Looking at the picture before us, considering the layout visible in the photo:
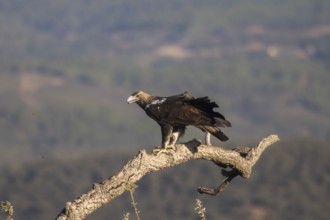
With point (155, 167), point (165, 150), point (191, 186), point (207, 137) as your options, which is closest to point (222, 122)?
point (207, 137)

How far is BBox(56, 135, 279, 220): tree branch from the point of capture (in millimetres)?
10352

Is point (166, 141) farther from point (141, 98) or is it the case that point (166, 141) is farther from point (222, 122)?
point (141, 98)

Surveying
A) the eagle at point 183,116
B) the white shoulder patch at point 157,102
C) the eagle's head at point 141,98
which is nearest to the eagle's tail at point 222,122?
the eagle at point 183,116

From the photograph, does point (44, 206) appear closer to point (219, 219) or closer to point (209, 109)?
point (219, 219)

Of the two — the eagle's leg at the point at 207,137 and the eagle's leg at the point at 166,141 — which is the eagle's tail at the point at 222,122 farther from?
the eagle's leg at the point at 166,141

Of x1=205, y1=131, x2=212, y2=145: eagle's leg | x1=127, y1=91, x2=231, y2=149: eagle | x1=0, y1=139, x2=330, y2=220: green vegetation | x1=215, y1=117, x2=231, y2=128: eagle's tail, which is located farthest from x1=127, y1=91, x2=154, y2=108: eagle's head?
x1=0, y1=139, x2=330, y2=220: green vegetation

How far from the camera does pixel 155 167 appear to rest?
11.7 m

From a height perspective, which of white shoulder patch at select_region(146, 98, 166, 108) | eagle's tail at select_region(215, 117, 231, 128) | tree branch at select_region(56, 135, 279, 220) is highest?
white shoulder patch at select_region(146, 98, 166, 108)

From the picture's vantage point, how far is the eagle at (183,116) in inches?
513

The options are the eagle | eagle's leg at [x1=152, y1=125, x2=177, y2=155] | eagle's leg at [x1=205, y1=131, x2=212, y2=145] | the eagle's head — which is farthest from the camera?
the eagle's head

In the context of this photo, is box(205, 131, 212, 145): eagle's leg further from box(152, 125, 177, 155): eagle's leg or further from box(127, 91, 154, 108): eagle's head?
box(127, 91, 154, 108): eagle's head

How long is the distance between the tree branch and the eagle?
312mm

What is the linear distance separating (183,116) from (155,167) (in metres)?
1.84

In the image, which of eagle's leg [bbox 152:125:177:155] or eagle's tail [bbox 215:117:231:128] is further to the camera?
eagle's tail [bbox 215:117:231:128]
